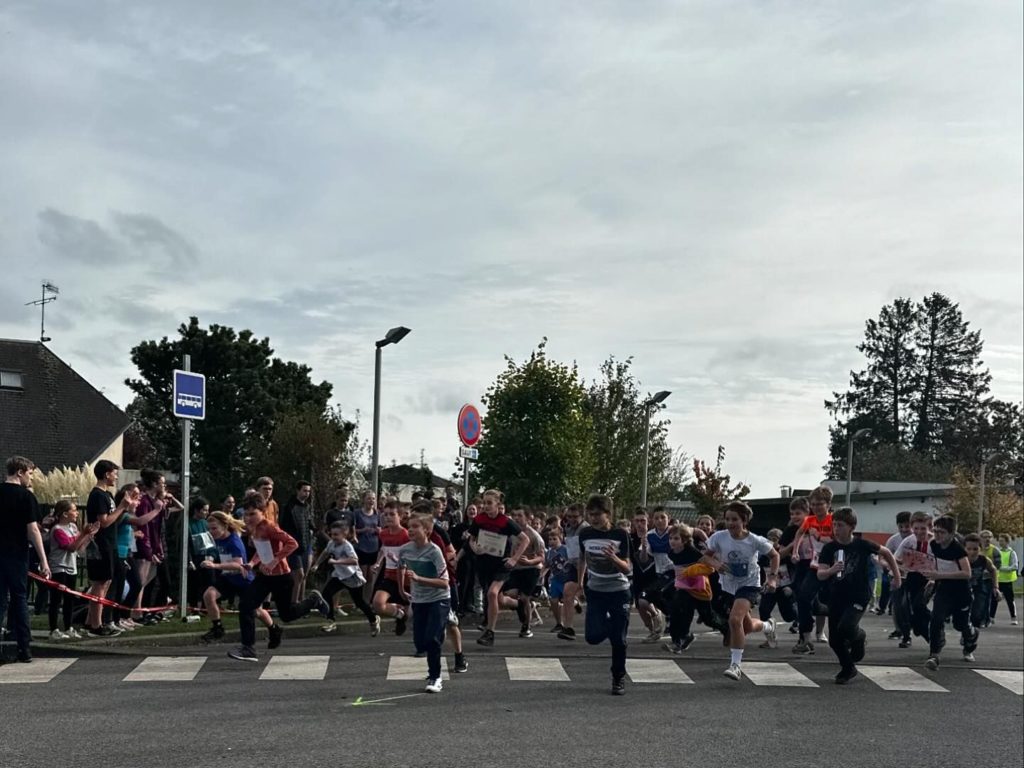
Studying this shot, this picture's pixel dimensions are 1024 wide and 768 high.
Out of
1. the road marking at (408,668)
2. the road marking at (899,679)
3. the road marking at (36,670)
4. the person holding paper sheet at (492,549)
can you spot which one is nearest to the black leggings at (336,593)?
the person holding paper sheet at (492,549)

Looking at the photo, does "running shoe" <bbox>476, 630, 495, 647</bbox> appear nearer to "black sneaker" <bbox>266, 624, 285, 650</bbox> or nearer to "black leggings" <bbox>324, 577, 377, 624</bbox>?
"black leggings" <bbox>324, 577, 377, 624</bbox>

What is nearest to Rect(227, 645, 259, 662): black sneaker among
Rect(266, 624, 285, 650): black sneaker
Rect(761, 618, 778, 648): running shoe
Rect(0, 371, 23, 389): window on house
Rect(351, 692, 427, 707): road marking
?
Rect(266, 624, 285, 650): black sneaker

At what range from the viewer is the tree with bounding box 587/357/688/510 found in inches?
1806

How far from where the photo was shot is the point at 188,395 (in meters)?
15.4

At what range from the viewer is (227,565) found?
13.7m

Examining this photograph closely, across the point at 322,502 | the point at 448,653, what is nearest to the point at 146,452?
the point at 322,502

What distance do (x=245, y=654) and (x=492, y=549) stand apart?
11.0 feet

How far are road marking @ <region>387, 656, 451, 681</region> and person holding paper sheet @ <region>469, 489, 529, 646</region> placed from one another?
1.52m

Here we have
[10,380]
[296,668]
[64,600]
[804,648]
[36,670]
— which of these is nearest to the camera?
[36,670]

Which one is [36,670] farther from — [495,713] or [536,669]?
[536,669]

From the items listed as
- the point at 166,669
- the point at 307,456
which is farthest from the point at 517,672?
the point at 307,456

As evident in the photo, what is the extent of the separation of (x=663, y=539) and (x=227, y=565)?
562 centimetres

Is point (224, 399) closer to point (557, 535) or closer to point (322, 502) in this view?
point (322, 502)

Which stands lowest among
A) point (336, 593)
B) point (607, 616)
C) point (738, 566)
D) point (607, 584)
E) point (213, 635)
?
point (213, 635)
